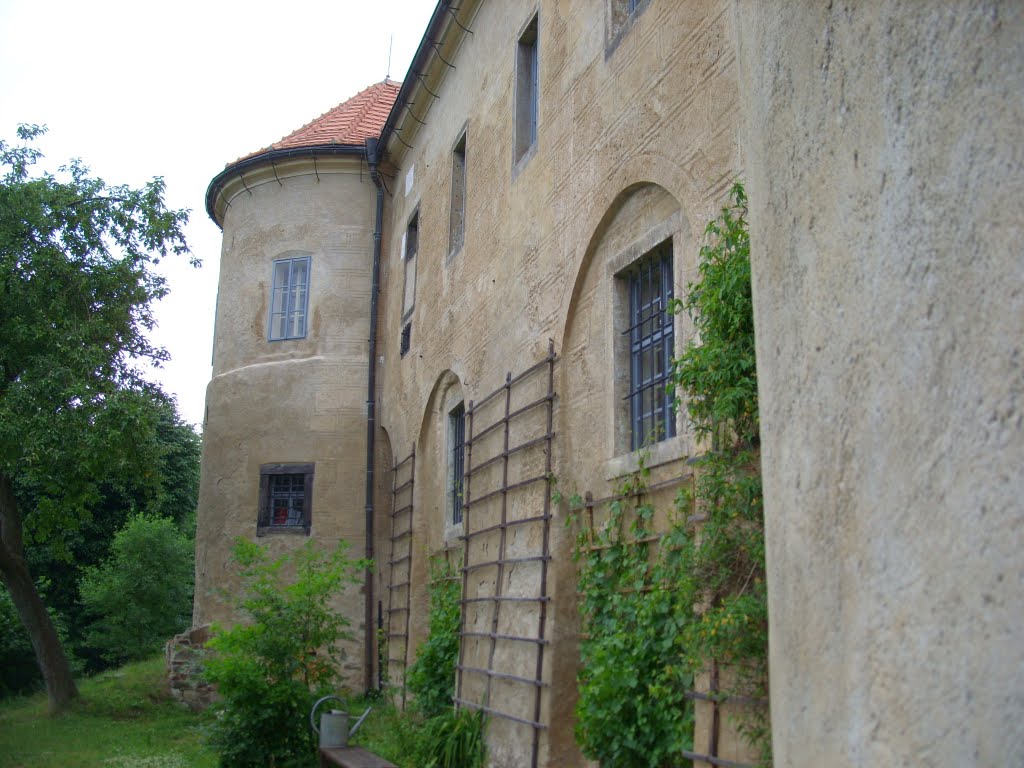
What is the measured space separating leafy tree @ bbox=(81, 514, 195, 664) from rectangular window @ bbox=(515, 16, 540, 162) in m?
18.0

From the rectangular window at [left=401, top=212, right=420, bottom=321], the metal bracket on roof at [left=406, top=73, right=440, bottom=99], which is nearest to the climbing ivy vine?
the rectangular window at [left=401, top=212, right=420, bottom=321]

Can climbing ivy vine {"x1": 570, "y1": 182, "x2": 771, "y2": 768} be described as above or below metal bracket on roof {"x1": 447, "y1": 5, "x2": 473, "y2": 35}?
below

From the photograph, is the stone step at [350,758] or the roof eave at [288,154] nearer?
the stone step at [350,758]

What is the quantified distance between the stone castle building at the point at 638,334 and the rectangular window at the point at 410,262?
4.1 inches

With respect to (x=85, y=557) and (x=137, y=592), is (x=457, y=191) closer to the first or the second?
(x=137, y=592)

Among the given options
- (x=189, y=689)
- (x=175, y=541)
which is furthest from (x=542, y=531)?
(x=175, y=541)

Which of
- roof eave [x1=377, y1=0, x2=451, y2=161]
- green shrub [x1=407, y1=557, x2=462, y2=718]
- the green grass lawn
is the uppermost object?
roof eave [x1=377, y1=0, x2=451, y2=161]

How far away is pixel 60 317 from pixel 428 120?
6.04 m

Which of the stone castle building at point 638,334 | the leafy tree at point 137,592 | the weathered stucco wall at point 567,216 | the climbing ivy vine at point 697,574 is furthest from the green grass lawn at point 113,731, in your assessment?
the leafy tree at point 137,592

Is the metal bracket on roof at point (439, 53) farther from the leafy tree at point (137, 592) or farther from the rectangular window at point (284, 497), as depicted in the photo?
the leafy tree at point (137, 592)

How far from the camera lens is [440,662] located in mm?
10492

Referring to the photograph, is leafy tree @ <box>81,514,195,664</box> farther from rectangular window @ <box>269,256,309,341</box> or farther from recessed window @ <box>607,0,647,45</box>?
recessed window @ <box>607,0,647,45</box>

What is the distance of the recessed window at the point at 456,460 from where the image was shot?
11828 millimetres

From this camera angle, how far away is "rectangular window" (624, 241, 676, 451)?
7.16m
